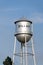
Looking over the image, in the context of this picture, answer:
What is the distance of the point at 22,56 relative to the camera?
43.1 meters

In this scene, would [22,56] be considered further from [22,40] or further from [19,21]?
[19,21]

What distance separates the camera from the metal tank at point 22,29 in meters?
41.3

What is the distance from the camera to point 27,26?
41.7 m

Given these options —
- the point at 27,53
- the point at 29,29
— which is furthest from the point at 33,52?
the point at 29,29

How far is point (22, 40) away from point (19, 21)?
2994 mm

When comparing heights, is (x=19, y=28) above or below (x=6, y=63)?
above

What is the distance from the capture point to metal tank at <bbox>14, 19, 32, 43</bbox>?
4135 centimetres

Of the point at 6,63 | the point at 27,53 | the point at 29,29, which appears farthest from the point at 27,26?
the point at 6,63

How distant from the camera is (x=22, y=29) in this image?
136ft

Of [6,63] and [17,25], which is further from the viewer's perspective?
[6,63]

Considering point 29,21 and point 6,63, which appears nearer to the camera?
point 29,21

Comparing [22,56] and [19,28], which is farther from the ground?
[19,28]

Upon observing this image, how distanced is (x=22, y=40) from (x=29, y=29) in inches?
78.2

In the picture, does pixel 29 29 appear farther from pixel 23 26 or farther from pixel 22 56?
pixel 22 56
